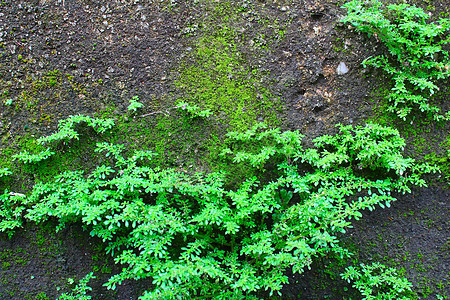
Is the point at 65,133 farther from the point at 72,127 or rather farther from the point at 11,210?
the point at 11,210

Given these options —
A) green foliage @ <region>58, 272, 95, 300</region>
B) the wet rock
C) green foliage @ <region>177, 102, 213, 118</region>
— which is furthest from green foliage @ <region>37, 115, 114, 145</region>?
the wet rock

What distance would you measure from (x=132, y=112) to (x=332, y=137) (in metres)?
1.76

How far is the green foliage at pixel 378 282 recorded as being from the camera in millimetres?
2439

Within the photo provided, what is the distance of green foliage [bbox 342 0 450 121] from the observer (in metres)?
2.54

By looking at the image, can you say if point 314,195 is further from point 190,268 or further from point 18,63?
point 18,63

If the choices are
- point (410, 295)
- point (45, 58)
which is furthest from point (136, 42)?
point (410, 295)

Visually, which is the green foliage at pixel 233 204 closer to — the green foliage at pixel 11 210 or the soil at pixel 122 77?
the green foliage at pixel 11 210

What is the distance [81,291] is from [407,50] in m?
3.42

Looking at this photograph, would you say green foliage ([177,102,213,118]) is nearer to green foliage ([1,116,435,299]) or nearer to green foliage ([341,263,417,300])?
green foliage ([1,116,435,299])

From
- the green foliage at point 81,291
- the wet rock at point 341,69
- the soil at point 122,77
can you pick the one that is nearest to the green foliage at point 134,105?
the soil at point 122,77

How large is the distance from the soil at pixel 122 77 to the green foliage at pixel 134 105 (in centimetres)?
6

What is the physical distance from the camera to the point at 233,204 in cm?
243

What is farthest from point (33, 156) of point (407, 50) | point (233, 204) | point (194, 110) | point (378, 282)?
point (407, 50)

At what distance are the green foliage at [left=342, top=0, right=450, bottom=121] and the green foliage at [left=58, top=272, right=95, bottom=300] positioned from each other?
298 centimetres
